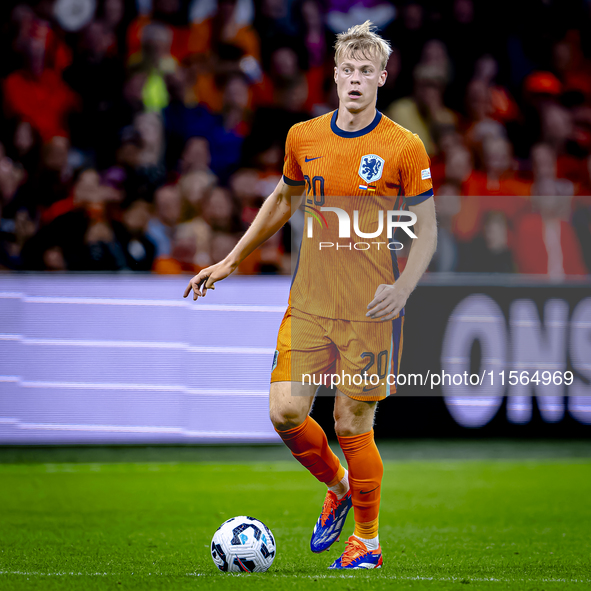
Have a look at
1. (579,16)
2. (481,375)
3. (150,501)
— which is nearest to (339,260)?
(150,501)

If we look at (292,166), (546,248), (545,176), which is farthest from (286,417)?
(545,176)

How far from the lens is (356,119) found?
3783mm

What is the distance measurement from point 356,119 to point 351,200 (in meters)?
0.35

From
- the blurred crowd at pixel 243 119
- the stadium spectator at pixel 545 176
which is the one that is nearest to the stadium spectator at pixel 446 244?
the blurred crowd at pixel 243 119

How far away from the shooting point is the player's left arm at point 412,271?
358 cm

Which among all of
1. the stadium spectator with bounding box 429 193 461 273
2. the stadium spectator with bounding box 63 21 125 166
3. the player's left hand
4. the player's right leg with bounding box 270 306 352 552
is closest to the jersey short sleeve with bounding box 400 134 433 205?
the player's left hand

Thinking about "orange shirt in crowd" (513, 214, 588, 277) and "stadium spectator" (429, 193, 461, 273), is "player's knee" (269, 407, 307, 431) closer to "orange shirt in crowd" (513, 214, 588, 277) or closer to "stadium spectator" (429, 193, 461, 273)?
"stadium spectator" (429, 193, 461, 273)

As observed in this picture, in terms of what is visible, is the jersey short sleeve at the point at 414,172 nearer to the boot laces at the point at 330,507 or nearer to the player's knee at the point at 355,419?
the player's knee at the point at 355,419

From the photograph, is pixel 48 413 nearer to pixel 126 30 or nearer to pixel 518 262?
pixel 518 262

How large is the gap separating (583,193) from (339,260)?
5.46 metres

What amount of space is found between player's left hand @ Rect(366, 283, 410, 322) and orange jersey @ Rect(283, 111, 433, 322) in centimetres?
19

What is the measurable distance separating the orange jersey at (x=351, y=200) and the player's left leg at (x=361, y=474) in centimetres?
41

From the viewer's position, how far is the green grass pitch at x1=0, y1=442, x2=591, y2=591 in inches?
144

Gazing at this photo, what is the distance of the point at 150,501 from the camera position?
216 inches
